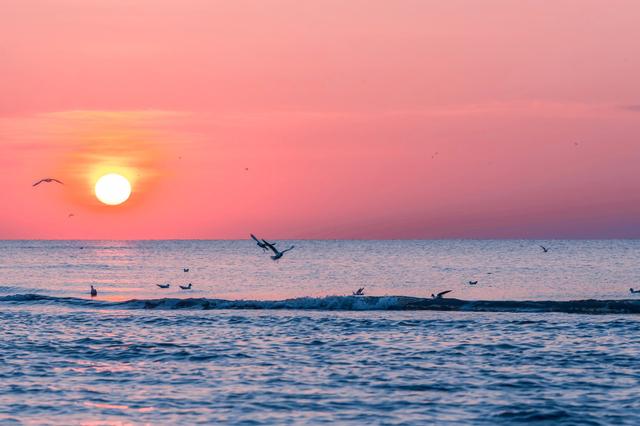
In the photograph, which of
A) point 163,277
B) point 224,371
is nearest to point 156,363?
point 224,371

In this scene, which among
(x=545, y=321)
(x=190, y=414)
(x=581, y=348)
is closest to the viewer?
(x=190, y=414)

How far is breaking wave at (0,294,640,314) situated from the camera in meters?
48.9

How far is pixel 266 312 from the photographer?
164 feet

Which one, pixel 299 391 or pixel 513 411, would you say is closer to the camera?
pixel 513 411

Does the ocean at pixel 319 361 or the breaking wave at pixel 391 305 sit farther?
the breaking wave at pixel 391 305

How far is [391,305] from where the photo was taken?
51.7 meters

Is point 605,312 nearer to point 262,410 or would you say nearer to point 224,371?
point 224,371

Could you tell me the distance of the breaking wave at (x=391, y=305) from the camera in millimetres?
48938

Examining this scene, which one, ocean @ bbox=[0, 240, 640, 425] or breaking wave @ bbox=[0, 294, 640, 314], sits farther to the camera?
breaking wave @ bbox=[0, 294, 640, 314]

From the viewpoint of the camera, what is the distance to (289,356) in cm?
3169

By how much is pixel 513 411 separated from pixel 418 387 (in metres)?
3.70

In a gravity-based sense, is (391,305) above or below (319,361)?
above

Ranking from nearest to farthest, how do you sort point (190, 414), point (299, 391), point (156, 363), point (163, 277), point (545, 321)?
point (190, 414) < point (299, 391) < point (156, 363) < point (545, 321) < point (163, 277)

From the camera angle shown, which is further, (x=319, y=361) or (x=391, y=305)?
(x=391, y=305)
